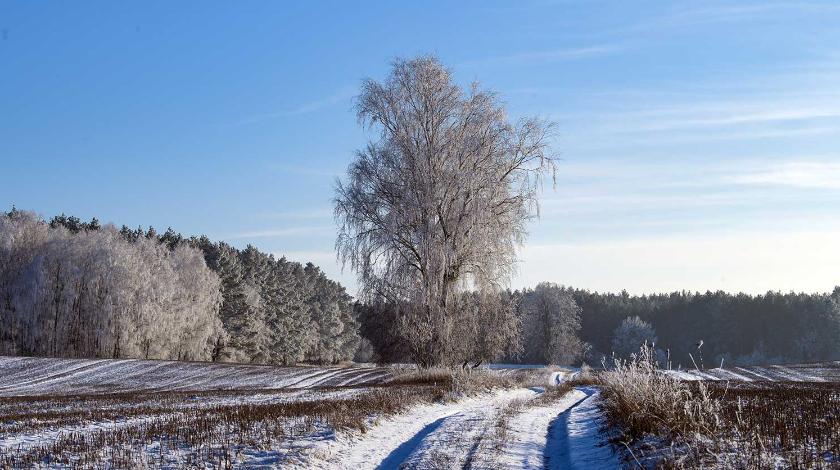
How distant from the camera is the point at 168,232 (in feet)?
306

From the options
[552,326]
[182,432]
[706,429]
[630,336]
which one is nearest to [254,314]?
[552,326]

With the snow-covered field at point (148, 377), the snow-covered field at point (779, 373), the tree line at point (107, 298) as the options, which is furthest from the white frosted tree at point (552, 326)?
the snow-covered field at point (148, 377)

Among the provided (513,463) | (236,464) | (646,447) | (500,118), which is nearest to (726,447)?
(646,447)

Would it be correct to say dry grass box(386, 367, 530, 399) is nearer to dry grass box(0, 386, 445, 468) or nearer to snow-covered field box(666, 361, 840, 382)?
dry grass box(0, 386, 445, 468)

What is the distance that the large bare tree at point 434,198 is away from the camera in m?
31.3

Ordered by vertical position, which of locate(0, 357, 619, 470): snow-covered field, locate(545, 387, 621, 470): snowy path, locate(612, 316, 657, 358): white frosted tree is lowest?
locate(545, 387, 621, 470): snowy path

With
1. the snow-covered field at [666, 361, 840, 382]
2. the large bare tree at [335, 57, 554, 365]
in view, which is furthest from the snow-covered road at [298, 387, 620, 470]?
the snow-covered field at [666, 361, 840, 382]

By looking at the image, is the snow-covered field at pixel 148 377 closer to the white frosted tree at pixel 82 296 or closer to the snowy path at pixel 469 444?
the white frosted tree at pixel 82 296

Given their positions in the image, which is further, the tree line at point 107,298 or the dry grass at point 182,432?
the tree line at point 107,298

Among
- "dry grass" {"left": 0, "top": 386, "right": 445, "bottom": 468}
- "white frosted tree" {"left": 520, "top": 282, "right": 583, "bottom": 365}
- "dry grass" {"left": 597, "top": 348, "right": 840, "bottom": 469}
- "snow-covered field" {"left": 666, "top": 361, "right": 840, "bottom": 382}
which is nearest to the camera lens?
"dry grass" {"left": 597, "top": 348, "right": 840, "bottom": 469}

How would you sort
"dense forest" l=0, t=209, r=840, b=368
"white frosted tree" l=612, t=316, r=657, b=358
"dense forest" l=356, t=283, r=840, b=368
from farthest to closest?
"white frosted tree" l=612, t=316, r=657, b=358
"dense forest" l=356, t=283, r=840, b=368
"dense forest" l=0, t=209, r=840, b=368

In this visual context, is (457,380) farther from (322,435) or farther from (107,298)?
(107,298)

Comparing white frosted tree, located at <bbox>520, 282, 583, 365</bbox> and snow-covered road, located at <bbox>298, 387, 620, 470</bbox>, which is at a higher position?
white frosted tree, located at <bbox>520, 282, 583, 365</bbox>

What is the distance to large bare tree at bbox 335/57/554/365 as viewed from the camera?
103ft
